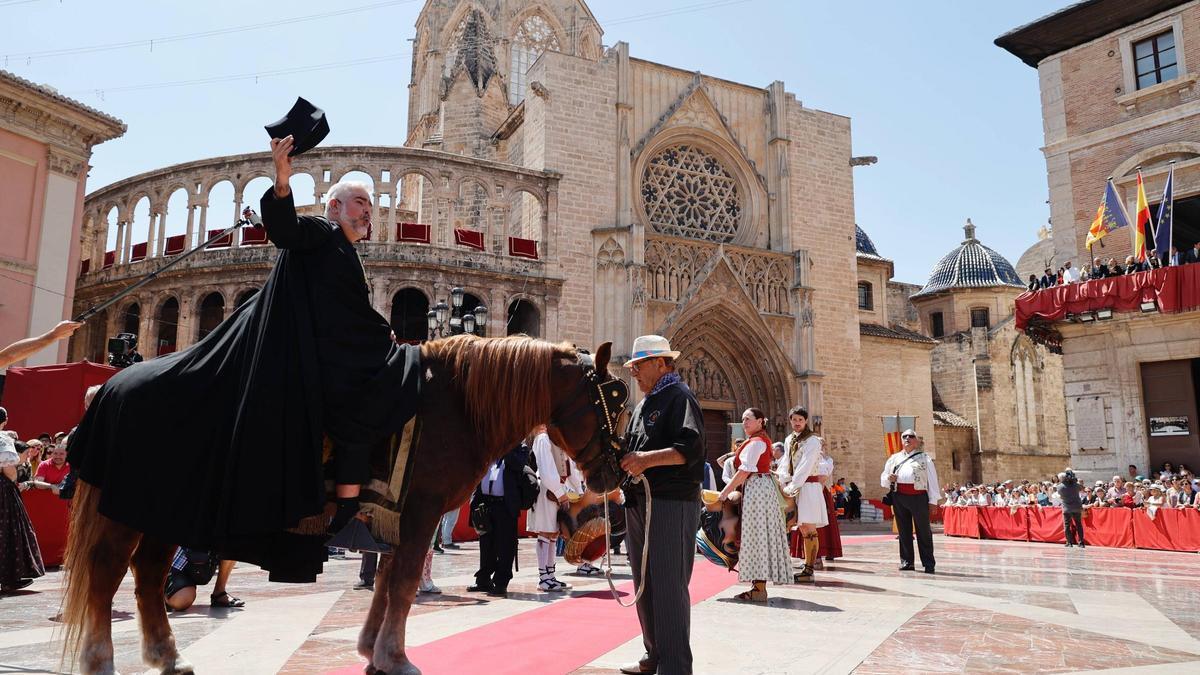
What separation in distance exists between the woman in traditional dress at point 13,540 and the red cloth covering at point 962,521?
67.9ft

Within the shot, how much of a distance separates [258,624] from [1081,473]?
72.9 feet

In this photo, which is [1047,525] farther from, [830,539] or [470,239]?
[470,239]

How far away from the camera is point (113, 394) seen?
3.67m

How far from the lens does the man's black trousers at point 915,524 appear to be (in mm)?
10961

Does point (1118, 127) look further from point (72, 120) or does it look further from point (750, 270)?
point (72, 120)

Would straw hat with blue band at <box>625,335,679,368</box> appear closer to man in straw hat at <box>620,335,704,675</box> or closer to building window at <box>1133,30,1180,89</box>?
man in straw hat at <box>620,335,704,675</box>

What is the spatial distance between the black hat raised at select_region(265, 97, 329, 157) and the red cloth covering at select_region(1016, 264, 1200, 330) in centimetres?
2135

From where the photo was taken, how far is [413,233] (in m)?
24.2

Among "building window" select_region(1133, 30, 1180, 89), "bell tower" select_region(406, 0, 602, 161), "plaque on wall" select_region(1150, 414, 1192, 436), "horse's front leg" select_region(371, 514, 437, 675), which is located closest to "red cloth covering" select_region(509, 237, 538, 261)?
"bell tower" select_region(406, 0, 602, 161)

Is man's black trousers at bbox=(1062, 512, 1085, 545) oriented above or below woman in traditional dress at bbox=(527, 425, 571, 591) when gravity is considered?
below

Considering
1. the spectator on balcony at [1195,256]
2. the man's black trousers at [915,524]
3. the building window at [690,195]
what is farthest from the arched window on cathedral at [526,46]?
the man's black trousers at [915,524]

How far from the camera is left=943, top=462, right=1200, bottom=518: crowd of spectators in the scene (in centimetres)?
1692

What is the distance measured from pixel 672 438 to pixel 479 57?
31498mm

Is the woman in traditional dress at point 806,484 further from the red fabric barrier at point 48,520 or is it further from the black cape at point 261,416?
the red fabric barrier at point 48,520
